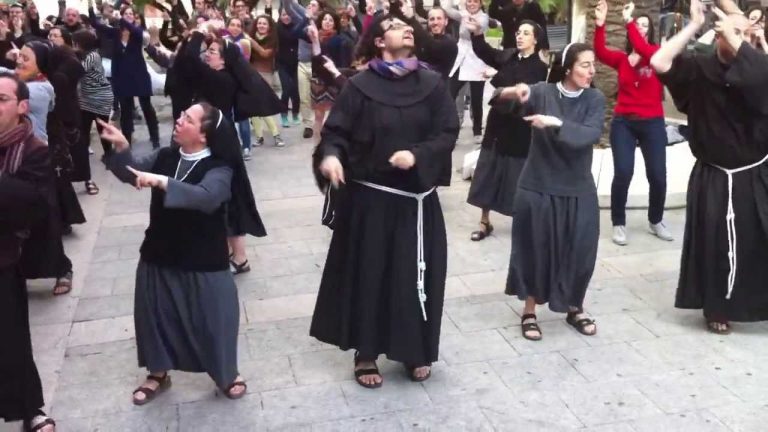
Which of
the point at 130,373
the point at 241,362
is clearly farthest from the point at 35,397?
the point at 241,362

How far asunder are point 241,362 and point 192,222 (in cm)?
113

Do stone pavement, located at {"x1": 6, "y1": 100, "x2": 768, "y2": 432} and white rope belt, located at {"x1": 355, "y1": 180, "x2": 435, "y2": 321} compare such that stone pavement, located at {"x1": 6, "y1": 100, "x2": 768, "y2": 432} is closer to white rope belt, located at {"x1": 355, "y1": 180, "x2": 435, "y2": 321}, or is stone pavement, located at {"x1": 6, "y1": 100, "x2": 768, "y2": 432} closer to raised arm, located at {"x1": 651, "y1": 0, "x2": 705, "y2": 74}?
white rope belt, located at {"x1": 355, "y1": 180, "x2": 435, "y2": 321}

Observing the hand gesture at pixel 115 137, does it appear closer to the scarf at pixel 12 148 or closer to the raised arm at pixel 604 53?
the scarf at pixel 12 148

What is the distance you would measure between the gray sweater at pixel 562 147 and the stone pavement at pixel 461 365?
0.90m

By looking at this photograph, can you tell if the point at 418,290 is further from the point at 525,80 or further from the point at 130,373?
the point at 525,80

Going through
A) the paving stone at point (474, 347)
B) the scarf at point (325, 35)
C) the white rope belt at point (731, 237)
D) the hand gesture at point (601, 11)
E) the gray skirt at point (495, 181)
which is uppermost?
the hand gesture at point (601, 11)

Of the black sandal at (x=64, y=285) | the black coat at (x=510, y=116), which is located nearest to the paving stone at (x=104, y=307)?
the black sandal at (x=64, y=285)

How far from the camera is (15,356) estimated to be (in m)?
3.82

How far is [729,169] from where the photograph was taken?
16.4ft

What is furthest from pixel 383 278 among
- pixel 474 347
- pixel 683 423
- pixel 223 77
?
pixel 223 77

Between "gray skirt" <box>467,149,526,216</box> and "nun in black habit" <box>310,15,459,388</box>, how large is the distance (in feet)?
8.67

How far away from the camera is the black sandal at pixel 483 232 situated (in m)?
7.11

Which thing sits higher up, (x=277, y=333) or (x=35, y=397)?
(x=35, y=397)

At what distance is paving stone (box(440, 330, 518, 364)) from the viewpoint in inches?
193
